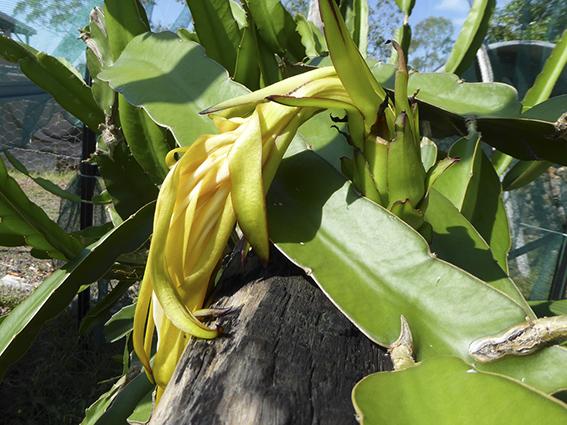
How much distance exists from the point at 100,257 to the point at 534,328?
413 mm

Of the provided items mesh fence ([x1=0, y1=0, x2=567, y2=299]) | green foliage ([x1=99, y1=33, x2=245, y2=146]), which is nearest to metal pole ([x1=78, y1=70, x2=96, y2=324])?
mesh fence ([x1=0, y1=0, x2=567, y2=299])

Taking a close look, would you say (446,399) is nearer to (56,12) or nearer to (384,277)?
(384,277)

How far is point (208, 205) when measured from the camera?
15.5 inches

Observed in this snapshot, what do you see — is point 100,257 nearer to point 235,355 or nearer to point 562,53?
point 235,355

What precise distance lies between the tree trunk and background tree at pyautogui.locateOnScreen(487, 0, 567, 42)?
4.74 ft

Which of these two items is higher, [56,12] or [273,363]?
[56,12]

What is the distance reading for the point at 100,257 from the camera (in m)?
0.56

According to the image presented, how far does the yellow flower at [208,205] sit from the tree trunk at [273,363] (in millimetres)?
31

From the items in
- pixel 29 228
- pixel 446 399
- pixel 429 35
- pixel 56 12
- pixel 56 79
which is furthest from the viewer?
pixel 429 35

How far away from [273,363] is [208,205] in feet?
0.43

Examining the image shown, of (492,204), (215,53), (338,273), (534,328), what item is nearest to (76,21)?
(215,53)

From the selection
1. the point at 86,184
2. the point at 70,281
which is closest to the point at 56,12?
the point at 86,184

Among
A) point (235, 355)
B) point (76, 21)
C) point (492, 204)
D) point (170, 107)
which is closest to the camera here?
point (235, 355)

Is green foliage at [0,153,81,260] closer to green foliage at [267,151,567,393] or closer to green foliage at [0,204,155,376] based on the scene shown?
green foliage at [0,204,155,376]
